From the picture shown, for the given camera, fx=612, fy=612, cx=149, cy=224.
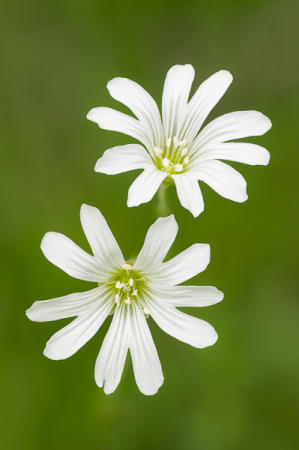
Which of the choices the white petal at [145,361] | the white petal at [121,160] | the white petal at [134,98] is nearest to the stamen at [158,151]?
the white petal at [134,98]

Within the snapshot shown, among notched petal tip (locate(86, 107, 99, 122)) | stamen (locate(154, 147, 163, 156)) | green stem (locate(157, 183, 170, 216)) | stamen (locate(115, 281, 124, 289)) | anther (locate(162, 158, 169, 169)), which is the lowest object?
stamen (locate(115, 281, 124, 289))

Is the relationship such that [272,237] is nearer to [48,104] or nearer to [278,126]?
[278,126]

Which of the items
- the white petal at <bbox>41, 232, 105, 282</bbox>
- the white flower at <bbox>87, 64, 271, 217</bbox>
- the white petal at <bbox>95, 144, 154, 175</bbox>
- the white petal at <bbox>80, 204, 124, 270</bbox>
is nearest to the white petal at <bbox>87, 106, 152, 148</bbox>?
the white flower at <bbox>87, 64, 271, 217</bbox>

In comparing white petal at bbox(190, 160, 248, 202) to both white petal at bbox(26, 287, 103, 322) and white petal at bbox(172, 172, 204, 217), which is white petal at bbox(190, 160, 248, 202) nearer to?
white petal at bbox(172, 172, 204, 217)

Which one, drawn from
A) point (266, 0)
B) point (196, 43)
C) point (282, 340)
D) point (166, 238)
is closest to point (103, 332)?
point (282, 340)

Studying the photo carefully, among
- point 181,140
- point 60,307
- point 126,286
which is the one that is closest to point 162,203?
point 181,140

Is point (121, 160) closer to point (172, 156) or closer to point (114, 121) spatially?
point (114, 121)

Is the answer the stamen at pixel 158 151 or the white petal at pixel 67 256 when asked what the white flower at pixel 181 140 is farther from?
the white petal at pixel 67 256
